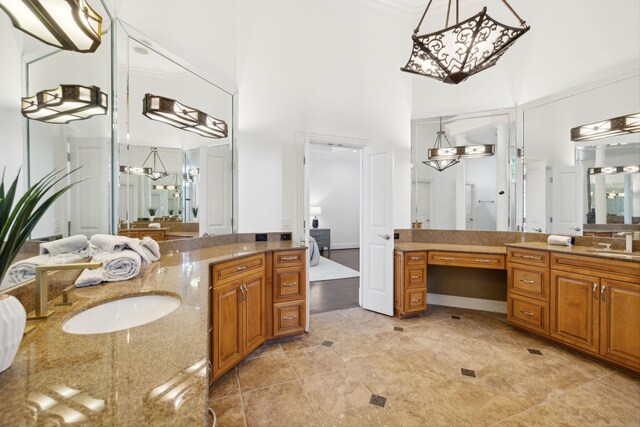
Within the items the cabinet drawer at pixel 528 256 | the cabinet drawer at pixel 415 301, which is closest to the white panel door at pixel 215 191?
the cabinet drawer at pixel 415 301

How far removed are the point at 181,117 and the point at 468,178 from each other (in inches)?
135

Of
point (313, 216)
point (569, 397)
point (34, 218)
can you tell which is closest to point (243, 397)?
point (34, 218)

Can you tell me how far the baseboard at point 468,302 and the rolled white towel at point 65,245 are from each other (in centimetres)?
366

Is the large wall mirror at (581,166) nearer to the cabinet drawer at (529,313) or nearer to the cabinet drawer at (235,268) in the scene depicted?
the cabinet drawer at (529,313)

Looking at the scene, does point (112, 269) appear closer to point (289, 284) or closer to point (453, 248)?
point (289, 284)

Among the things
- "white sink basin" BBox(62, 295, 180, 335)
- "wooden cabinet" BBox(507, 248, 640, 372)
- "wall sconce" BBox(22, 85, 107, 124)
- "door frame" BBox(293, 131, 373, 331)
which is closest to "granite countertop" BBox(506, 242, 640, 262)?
"wooden cabinet" BBox(507, 248, 640, 372)

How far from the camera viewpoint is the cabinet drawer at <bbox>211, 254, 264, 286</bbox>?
6.34ft

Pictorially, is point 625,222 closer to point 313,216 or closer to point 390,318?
point 390,318

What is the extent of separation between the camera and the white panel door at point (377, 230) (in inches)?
127

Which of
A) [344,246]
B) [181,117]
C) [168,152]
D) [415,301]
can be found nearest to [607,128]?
[415,301]

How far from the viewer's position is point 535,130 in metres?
3.16

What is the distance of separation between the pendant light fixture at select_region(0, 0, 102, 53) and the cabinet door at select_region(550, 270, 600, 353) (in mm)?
3686

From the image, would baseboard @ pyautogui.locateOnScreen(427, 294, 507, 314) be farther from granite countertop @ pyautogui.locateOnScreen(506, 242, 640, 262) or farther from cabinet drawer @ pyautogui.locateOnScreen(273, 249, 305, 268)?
cabinet drawer @ pyautogui.locateOnScreen(273, 249, 305, 268)

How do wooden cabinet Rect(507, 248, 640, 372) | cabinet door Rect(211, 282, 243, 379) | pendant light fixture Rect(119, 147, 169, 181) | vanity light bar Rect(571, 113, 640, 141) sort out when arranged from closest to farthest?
1. cabinet door Rect(211, 282, 243, 379)
2. wooden cabinet Rect(507, 248, 640, 372)
3. pendant light fixture Rect(119, 147, 169, 181)
4. vanity light bar Rect(571, 113, 640, 141)
